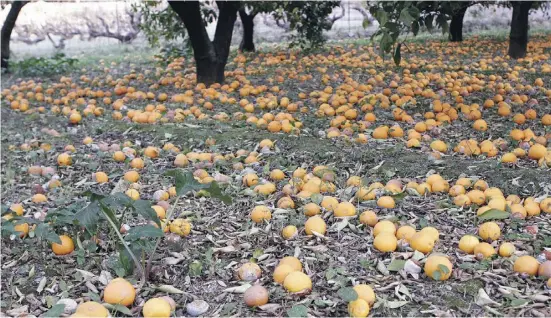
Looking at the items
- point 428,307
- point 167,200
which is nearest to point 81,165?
point 167,200

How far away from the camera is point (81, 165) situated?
481cm

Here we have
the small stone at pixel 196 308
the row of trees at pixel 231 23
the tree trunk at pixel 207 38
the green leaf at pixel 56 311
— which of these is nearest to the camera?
the green leaf at pixel 56 311

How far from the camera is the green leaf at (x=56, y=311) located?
7.74 ft

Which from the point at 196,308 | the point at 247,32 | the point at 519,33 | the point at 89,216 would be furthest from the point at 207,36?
the point at 196,308

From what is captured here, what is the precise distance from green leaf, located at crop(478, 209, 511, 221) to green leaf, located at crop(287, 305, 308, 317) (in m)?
1.43

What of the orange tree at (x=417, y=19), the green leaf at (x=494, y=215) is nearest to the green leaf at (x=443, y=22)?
the orange tree at (x=417, y=19)

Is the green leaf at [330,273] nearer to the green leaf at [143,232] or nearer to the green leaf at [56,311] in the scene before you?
the green leaf at [143,232]

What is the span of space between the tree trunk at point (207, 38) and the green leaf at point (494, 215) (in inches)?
224

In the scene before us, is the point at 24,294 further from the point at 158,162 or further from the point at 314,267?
the point at 158,162

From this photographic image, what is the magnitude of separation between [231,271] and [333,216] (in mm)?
849

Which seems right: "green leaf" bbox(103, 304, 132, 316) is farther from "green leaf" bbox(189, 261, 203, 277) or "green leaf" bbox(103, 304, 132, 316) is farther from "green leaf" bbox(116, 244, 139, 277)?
"green leaf" bbox(189, 261, 203, 277)

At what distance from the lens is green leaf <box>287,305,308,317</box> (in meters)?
2.38

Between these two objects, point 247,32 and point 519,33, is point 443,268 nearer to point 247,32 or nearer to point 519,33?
point 519,33

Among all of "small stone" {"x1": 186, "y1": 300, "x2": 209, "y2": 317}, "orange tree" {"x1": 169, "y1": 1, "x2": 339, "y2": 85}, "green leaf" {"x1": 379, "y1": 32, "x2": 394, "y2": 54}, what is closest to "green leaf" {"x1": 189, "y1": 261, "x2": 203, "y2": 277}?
"small stone" {"x1": 186, "y1": 300, "x2": 209, "y2": 317}
